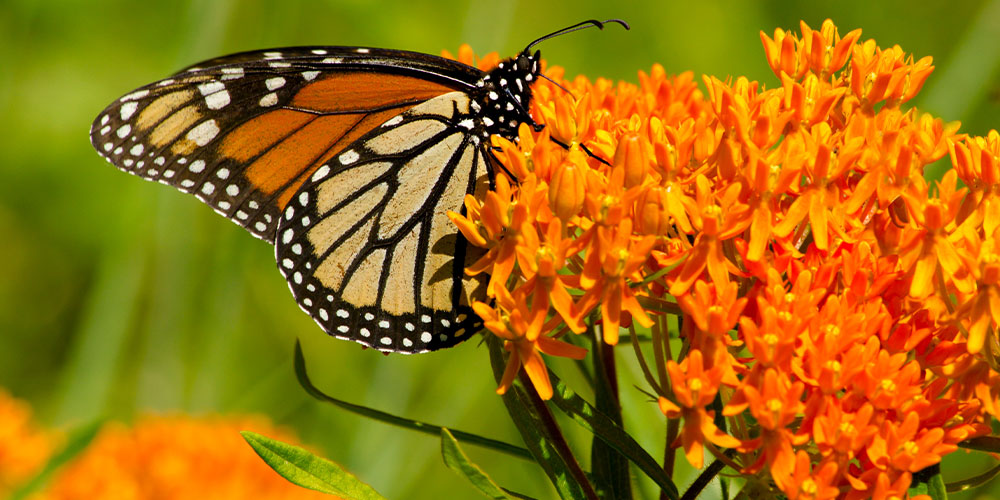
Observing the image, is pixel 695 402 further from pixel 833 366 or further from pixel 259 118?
pixel 259 118

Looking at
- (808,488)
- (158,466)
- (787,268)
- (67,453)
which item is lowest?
(158,466)

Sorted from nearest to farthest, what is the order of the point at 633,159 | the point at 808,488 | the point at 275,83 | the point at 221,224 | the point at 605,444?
the point at 808,488
the point at 633,159
the point at 605,444
the point at 275,83
the point at 221,224

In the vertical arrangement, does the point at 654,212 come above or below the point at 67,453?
above

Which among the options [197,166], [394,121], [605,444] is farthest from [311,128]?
[605,444]

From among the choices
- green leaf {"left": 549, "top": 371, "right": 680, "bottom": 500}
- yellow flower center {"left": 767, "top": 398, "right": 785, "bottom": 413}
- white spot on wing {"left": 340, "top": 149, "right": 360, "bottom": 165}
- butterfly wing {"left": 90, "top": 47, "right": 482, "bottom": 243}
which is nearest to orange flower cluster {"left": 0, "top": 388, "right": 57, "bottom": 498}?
butterfly wing {"left": 90, "top": 47, "right": 482, "bottom": 243}

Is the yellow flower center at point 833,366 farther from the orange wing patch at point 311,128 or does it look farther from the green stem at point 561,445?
the orange wing patch at point 311,128

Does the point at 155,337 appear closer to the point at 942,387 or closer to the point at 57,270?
the point at 57,270
